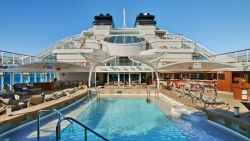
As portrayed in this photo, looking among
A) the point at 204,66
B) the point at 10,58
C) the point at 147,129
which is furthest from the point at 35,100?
the point at 204,66

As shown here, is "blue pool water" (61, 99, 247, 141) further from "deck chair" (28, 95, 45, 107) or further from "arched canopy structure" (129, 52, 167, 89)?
"arched canopy structure" (129, 52, 167, 89)

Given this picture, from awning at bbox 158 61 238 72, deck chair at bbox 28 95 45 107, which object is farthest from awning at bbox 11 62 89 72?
awning at bbox 158 61 238 72

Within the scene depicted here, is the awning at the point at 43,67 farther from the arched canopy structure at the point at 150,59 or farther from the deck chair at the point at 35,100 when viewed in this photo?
the arched canopy structure at the point at 150,59

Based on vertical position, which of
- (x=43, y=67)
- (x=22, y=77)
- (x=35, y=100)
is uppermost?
(x=43, y=67)

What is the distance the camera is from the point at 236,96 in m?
12.5

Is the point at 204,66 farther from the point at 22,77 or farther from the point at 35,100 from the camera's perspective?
the point at 22,77

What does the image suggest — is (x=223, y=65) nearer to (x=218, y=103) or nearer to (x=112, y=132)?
(x=218, y=103)

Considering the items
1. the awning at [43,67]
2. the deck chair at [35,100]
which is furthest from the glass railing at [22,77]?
the deck chair at [35,100]

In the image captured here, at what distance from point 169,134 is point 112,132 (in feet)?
5.94

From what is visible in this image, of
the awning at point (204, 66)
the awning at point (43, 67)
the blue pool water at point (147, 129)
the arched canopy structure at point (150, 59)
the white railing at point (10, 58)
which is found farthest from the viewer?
the arched canopy structure at point (150, 59)

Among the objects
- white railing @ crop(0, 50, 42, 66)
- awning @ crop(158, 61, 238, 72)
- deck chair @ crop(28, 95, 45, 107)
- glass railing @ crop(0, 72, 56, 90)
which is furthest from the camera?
awning @ crop(158, 61, 238, 72)

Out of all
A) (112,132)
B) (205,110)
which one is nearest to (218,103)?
(205,110)

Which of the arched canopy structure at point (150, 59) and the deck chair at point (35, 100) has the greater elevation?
the arched canopy structure at point (150, 59)

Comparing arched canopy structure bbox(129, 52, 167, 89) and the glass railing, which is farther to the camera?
arched canopy structure bbox(129, 52, 167, 89)
